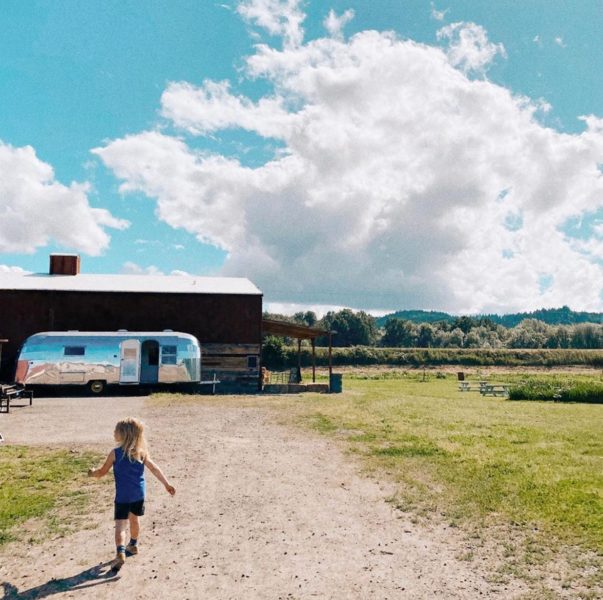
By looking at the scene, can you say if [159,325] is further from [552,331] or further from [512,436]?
[552,331]

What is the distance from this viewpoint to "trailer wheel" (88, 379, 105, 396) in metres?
26.8

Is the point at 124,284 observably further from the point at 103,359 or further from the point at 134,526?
the point at 134,526

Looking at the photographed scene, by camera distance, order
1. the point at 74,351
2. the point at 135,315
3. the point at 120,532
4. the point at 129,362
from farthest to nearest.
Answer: the point at 135,315 < the point at 129,362 < the point at 74,351 < the point at 120,532

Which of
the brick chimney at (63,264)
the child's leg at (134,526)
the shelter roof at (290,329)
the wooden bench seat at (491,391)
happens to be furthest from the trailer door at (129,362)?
the child's leg at (134,526)

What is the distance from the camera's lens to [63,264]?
36.6 metres

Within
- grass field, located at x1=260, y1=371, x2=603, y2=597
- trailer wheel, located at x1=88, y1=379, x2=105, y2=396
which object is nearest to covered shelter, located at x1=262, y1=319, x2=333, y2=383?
grass field, located at x1=260, y1=371, x2=603, y2=597

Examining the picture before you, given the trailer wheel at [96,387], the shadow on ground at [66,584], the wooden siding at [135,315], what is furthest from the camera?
the wooden siding at [135,315]

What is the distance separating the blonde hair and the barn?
83.5 ft

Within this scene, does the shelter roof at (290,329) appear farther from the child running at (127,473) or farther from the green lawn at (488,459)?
the child running at (127,473)

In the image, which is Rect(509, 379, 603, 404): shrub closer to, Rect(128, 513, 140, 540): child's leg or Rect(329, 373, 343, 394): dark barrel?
Rect(329, 373, 343, 394): dark barrel

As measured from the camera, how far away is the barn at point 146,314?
31.4 meters

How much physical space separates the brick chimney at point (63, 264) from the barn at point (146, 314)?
2745 millimetres

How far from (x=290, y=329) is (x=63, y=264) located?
58.3ft

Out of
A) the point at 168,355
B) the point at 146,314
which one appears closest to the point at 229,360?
the point at 168,355
